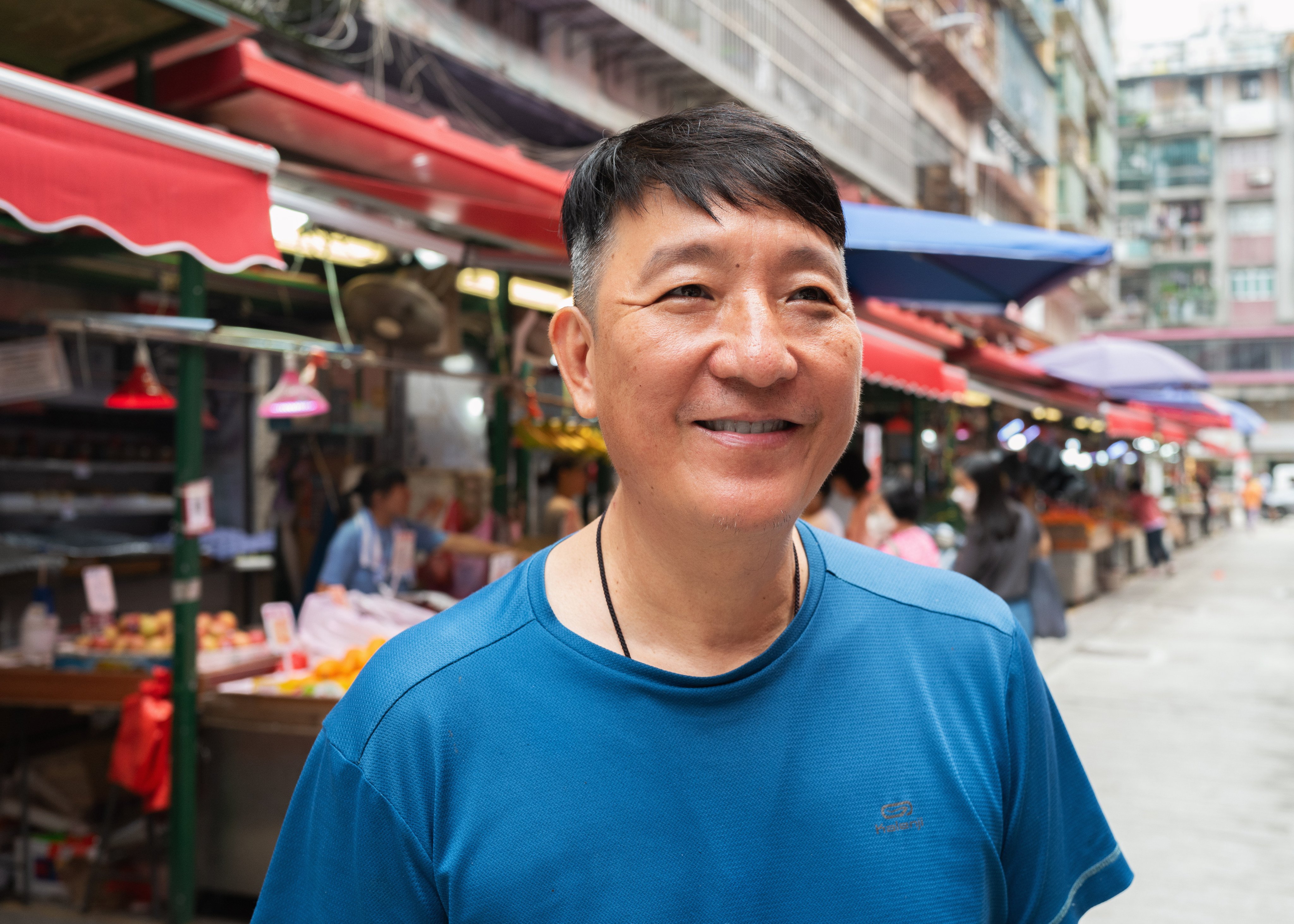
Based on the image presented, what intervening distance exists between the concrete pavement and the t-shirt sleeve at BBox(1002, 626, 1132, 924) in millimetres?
3705

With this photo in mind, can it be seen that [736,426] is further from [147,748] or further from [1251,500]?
[1251,500]

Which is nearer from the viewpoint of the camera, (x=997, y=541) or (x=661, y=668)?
(x=661, y=668)

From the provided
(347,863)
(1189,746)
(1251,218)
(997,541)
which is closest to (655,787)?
(347,863)

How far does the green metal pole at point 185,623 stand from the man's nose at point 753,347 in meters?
3.53

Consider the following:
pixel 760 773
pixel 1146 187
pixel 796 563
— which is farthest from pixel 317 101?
pixel 1146 187

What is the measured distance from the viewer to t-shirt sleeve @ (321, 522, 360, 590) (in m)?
6.15

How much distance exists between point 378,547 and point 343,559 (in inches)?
8.7

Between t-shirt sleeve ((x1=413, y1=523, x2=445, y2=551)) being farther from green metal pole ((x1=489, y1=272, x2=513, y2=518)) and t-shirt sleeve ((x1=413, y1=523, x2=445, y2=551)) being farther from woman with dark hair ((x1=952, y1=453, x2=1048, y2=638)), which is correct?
woman with dark hair ((x1=952, y1=453, x2=1048, y2=638))

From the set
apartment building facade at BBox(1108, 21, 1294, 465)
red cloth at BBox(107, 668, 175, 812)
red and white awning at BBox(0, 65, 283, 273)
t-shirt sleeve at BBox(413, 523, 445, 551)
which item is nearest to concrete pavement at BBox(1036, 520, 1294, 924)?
red cloth at BBox(107, 668, 175, 812)

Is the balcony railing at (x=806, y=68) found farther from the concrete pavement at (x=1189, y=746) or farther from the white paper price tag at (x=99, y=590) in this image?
the white paper price tag at (x=99, y=590)

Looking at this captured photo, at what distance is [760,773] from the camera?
3.92 ft

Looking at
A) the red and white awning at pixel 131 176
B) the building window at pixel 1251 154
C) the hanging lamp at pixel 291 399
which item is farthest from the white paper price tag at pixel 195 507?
the building window at pixel 1251 154

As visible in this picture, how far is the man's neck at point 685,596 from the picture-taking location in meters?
1.25

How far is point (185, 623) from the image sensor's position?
13.8ft
